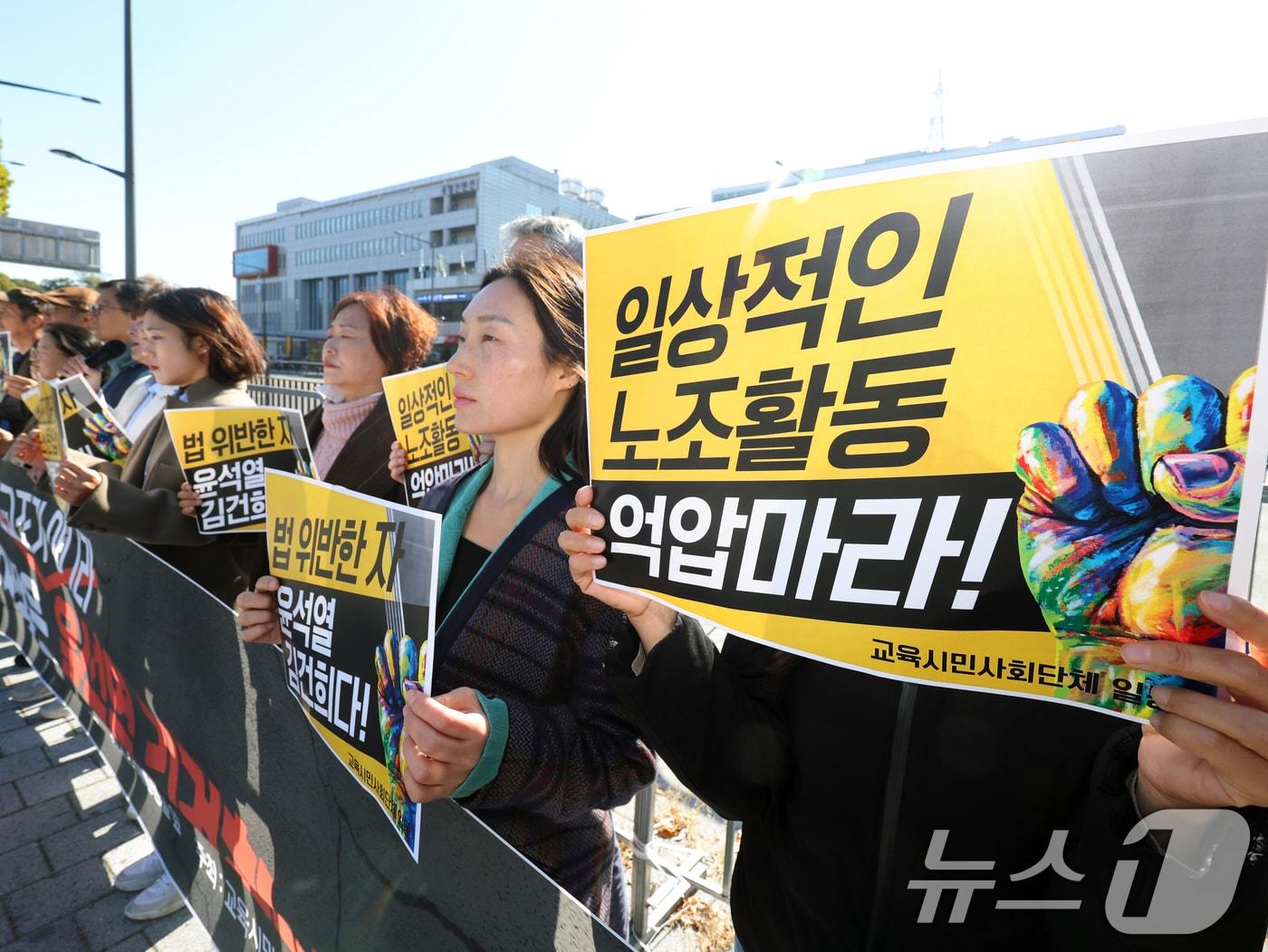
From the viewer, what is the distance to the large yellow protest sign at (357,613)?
1.18 metres

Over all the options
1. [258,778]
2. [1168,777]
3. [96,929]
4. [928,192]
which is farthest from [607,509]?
[96,929]

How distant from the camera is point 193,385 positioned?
294cm

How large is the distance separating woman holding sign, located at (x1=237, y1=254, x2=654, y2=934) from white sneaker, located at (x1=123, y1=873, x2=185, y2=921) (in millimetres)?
1929

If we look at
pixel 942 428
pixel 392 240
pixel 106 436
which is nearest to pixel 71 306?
pixel 106 436

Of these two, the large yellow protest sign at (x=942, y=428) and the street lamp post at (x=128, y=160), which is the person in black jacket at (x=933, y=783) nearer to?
the large yellow protest sign at (x=942, y=428)

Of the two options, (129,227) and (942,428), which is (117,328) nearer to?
(942,428)

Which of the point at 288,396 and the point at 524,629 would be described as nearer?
the point at 524,629

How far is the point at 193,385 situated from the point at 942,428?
309 cm

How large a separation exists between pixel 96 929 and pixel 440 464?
2.16m

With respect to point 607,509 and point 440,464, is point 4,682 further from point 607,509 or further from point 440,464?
point 607,509

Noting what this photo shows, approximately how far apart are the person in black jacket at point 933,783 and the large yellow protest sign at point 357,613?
305 millimetres

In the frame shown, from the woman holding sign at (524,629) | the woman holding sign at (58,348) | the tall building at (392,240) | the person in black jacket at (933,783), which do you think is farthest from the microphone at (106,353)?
the tall building at (392,240)

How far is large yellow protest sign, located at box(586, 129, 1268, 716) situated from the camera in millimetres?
672

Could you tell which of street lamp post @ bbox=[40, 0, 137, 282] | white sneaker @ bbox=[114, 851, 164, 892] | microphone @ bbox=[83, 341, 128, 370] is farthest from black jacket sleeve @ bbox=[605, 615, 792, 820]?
street lamp post @ bbox=[40, 0, 137, 282]
